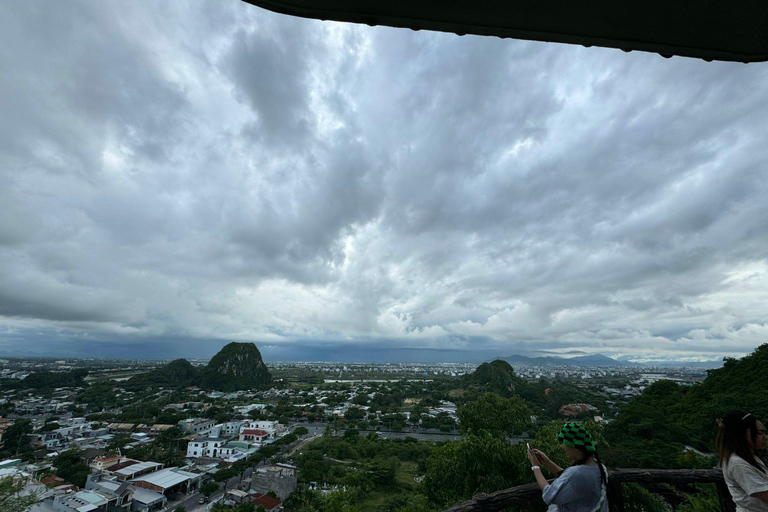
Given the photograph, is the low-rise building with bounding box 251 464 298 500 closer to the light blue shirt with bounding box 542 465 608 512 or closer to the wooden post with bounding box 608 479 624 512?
the wooden post with bounding box 608 479 624 512

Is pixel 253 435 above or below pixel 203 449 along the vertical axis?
above

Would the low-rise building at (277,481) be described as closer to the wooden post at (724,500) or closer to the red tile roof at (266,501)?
the red tile roof at (266,501)

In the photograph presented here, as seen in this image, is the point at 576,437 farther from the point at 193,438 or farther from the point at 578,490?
the point at 193,438

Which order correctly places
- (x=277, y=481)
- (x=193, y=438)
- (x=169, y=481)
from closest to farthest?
(x=277, y=481) → (x=169, y=481) → (x=193, y=438)

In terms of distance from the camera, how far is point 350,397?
52219 mm

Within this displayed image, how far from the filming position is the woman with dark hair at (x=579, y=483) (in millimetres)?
1593

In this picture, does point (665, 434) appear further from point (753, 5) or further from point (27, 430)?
point (27, 430)

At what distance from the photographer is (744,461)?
1.71 m

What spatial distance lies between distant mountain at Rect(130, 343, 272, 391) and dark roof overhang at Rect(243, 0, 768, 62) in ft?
243

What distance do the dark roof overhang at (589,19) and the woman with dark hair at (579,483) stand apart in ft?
5.51

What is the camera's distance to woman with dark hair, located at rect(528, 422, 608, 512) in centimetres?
159

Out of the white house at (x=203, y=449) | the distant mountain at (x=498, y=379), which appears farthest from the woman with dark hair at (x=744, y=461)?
the distant mountain at (x=498, y=379)

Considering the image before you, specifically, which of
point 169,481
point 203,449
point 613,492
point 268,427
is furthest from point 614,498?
point 268,427

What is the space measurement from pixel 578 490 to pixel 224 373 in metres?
77.7
